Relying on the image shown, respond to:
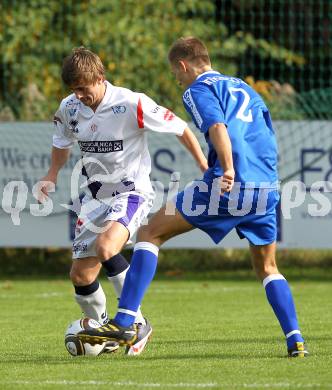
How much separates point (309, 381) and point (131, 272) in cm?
143

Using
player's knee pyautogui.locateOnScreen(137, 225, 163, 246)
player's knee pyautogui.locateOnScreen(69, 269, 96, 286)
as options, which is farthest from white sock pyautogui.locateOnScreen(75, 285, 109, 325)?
player's knee pyautogui.locateOnScreen(137, 225, 163, 246)

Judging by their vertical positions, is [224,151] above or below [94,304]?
above

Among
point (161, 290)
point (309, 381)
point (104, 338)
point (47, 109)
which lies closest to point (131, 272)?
point (104, 338)

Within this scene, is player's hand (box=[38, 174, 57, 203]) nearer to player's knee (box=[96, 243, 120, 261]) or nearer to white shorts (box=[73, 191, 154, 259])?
white shorts (box=[73, 191, 154, 259])

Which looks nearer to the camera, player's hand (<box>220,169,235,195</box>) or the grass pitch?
the grass pitch

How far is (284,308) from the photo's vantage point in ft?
21.1

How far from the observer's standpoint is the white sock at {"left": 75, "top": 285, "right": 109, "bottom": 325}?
7.18 m

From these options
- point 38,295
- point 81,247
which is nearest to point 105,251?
point 81,247

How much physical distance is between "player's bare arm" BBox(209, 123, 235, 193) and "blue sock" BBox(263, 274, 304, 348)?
72 centimetres

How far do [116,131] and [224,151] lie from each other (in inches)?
45.5

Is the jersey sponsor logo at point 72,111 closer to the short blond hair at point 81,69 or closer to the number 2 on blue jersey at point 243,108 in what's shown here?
the short blond hair at point 81,69

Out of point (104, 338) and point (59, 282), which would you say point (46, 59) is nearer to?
point (59, 282)

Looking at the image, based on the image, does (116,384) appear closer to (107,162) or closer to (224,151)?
(224,151)

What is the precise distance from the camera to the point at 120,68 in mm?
15727
